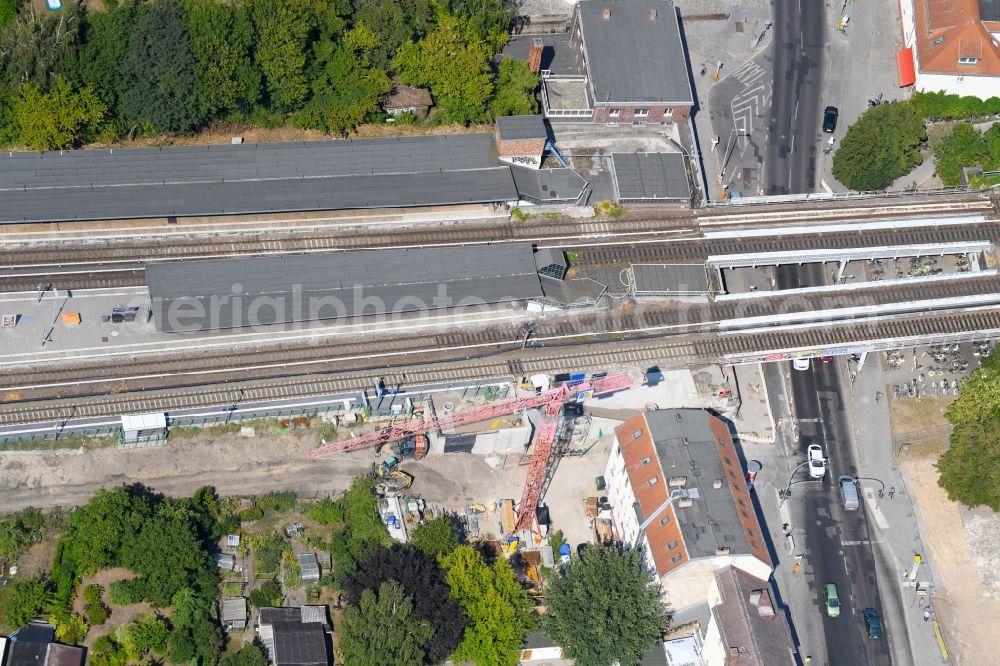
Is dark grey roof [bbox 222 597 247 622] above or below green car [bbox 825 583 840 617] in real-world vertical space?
above

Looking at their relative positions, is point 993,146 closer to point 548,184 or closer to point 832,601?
point 548,184

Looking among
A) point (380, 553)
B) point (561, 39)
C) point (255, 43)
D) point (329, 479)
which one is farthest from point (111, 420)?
point (561, 39)

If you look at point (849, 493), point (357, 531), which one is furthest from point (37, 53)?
point (849, 493)

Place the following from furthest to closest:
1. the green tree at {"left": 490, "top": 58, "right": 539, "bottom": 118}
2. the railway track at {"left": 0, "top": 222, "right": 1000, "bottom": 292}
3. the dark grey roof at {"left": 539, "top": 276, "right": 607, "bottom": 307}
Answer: the green tree at {"left": 490, "top": 58, "right": 539, "bottom": 118}, the dark grey roof at {"left": 539, "top": 276, "right": 607, "bottom": 307}, the railway track at {"left": 0, "top": 222, "right": 1000, "bottom": 292}

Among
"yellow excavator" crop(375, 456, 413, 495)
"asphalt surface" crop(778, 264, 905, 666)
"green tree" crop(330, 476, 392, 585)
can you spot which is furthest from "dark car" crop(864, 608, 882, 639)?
"green tree" crop(330, 476, 392, 585)

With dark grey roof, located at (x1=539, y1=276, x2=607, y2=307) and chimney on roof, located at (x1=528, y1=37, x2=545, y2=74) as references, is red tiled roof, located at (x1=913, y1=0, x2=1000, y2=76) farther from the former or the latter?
dark grey roof, located at (x1=539, y1=276, x2=607, y2=307)

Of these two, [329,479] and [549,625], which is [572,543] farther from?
[329,479]
